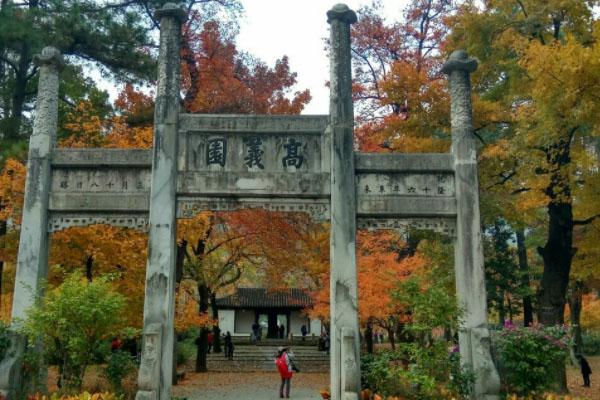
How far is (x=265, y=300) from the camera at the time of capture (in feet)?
131

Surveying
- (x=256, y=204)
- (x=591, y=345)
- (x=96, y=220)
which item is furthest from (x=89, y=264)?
(x=591, y=345)

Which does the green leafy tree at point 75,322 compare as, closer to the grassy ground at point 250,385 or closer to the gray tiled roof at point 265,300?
the grassy ground at point 250,385

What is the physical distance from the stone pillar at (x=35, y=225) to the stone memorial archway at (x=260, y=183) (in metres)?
0.02

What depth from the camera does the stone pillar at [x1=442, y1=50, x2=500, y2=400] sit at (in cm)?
1016

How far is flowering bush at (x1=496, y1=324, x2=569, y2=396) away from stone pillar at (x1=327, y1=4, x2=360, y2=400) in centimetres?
281

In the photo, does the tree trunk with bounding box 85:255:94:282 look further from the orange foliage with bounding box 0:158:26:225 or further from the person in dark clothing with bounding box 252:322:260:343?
the person in dark clothing with bounding box 252:322:260:343

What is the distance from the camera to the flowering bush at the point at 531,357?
10.2 meters

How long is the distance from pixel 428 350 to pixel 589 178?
23.6 ft

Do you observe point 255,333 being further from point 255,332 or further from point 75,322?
point 75,322

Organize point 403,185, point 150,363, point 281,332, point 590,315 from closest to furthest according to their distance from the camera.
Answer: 1. point 150,363
2. point 403,185
3. point 590,315
4. point 281,332

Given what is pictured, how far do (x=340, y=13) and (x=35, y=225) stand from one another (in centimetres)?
727

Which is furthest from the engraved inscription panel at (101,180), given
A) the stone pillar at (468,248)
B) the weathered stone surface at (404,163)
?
the stone pillar at (468,248)

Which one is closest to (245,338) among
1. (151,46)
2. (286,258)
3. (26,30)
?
(286,258)

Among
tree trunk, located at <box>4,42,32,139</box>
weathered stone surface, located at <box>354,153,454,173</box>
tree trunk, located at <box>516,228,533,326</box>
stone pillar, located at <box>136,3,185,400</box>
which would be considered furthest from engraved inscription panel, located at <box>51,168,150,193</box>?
tree trunk, located at <box>516,228,533,326</box>
